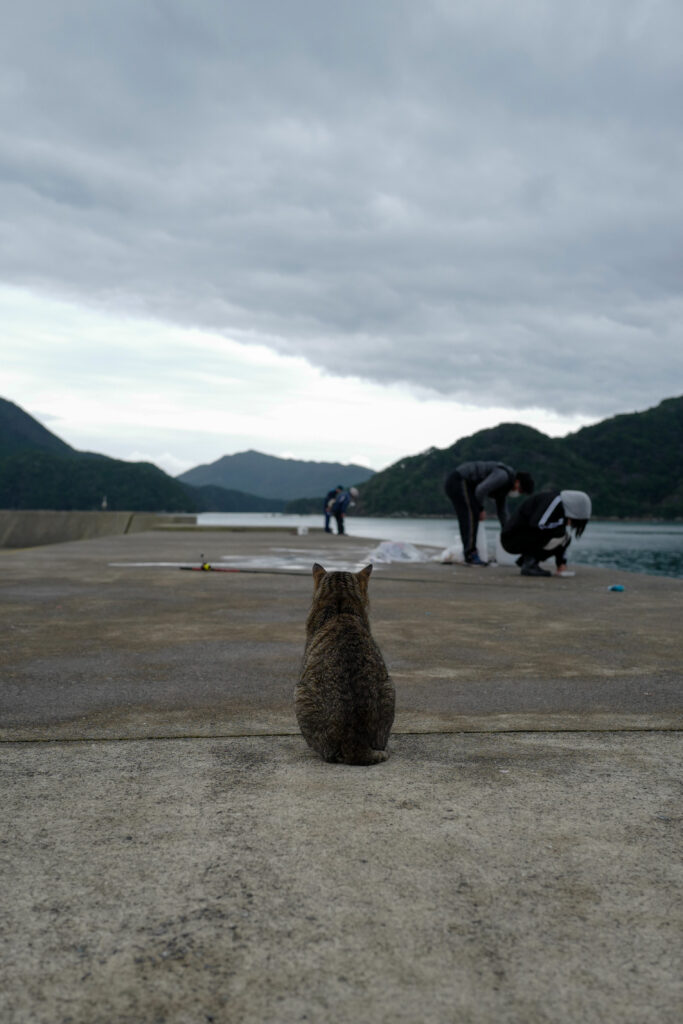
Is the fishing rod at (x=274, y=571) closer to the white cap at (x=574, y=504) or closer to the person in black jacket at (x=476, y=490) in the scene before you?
the person in black jacket at (x=476, y=490)

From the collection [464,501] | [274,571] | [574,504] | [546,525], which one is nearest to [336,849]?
[274,571]

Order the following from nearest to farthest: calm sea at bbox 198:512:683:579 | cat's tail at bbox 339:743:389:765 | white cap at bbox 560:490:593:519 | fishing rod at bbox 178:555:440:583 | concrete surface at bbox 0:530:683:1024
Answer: concrete surface at bbox 0:530:683:1024, cat's tail at bbox 339:743:389:765, fishing rod at bbox 178:555:440:583, white cap at bbox 560:490:593:519, calm sea at bbox 198:512:683:579

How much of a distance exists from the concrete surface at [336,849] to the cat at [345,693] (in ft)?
0.31

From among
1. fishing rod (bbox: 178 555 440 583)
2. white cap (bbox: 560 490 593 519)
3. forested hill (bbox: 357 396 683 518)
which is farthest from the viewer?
forested hill (bbox: 357 396 683 518)

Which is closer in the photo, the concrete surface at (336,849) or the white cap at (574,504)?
the concrete surface at (336,849)

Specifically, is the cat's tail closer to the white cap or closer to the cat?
the cat

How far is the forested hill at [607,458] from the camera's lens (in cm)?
12112

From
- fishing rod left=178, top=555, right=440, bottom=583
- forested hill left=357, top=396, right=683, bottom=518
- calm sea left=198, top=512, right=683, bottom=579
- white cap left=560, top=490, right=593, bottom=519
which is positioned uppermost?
forested hill left=357, top=396, right=683, bottom=518

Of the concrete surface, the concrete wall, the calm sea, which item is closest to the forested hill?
the calm sea

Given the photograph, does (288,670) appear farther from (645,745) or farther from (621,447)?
(621,447)

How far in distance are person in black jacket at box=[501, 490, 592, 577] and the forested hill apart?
107 metres

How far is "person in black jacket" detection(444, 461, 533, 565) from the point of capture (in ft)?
35.6

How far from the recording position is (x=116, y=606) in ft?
21.2

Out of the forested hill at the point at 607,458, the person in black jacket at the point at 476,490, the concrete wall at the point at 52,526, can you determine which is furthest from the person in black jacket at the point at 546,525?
the forested hill at the point at 607,458
